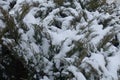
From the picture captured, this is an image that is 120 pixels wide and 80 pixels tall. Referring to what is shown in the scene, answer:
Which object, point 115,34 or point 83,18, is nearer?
point 115,34

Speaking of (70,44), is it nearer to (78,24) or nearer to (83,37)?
(83,37)

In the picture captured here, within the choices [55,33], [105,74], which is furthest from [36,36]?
[105,74]

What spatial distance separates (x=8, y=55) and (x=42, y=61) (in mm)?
257

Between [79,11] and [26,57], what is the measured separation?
82 cm

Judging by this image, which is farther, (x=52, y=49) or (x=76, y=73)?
(x=52, y=49)

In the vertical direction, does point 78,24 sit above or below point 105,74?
above

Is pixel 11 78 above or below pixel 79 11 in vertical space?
below

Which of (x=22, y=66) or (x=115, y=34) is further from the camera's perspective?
(x=115, y=34)

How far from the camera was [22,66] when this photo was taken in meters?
2.42

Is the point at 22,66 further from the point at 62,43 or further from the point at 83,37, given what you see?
the point at 83,37

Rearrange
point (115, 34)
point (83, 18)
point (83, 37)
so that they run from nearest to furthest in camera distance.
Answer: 1. point (83, 37)
2. point (115, 34)
3. point (83, 18)

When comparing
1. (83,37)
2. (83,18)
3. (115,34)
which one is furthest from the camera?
(83,18)

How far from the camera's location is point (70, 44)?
7.98 feet

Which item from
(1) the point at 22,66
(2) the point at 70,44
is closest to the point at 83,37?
(2) the point at 70,44
